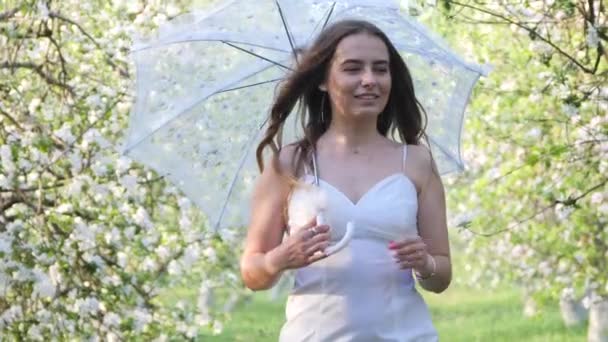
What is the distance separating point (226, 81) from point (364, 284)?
104 cm

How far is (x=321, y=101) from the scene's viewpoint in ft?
15.1

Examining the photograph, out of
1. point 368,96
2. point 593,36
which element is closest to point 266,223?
point 368,96

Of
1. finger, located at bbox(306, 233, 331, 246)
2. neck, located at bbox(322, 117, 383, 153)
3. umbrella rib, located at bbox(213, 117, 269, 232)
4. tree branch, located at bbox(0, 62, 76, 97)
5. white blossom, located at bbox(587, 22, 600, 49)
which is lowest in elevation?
tree branch, located at bbox(0, 62, 76, 97)

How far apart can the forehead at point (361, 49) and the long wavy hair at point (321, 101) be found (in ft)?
0.06

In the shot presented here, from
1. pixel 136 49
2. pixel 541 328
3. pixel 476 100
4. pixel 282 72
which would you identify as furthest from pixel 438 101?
pixel 541 328

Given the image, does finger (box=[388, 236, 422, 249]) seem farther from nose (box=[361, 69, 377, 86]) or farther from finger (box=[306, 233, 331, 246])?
nose (box=[361, 69, 377, 86])

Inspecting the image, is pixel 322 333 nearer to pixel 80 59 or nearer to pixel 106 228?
pixel 106 228

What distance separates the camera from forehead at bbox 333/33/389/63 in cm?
432

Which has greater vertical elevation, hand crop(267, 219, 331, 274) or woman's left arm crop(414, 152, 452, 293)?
hand crop(267, 219, 331, 274)

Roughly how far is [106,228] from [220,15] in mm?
3901

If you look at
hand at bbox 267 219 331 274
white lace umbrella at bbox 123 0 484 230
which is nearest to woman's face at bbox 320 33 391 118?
hand at bbox 267 219 331 274

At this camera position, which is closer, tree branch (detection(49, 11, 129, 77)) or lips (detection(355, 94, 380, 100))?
lips (detection(355, 94, 380, 100))

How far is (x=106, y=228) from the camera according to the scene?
8.70m

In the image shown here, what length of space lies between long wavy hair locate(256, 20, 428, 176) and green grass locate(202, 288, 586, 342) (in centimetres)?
970
